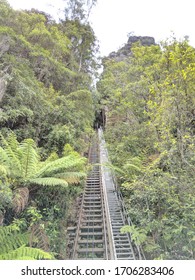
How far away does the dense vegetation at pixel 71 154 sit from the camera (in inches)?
174

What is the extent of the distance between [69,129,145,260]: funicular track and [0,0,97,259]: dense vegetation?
485 millimetres

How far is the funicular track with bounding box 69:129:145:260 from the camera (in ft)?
16.5

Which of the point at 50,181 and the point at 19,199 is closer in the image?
the point at 19,199

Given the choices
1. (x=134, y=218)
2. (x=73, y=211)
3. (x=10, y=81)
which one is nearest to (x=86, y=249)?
(x=134, y=218)

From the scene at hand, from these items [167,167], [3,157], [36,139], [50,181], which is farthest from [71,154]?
[167,167]

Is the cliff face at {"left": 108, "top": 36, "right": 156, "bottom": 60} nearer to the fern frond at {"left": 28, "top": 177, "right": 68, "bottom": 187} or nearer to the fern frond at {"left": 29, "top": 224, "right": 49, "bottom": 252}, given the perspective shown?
the fern frond at {"left": 28, "top": 177, "right": 68, "bottom": 187}

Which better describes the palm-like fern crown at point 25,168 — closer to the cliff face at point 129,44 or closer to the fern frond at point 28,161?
the fern frond at point 28,161

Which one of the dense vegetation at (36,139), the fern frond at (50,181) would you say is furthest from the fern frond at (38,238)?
the fern frond at (50,181)

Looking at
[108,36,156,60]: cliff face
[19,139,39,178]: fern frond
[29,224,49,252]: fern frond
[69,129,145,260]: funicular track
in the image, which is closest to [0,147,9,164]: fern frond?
[19,139,39,178]: fern frond

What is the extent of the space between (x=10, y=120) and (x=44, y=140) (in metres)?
1.56

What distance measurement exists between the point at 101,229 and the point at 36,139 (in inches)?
155

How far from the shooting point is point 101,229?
623cm

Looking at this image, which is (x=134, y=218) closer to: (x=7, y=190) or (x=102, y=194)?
(x=102, y=194)

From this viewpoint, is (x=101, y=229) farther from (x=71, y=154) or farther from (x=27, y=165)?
(x=27, y=165)
